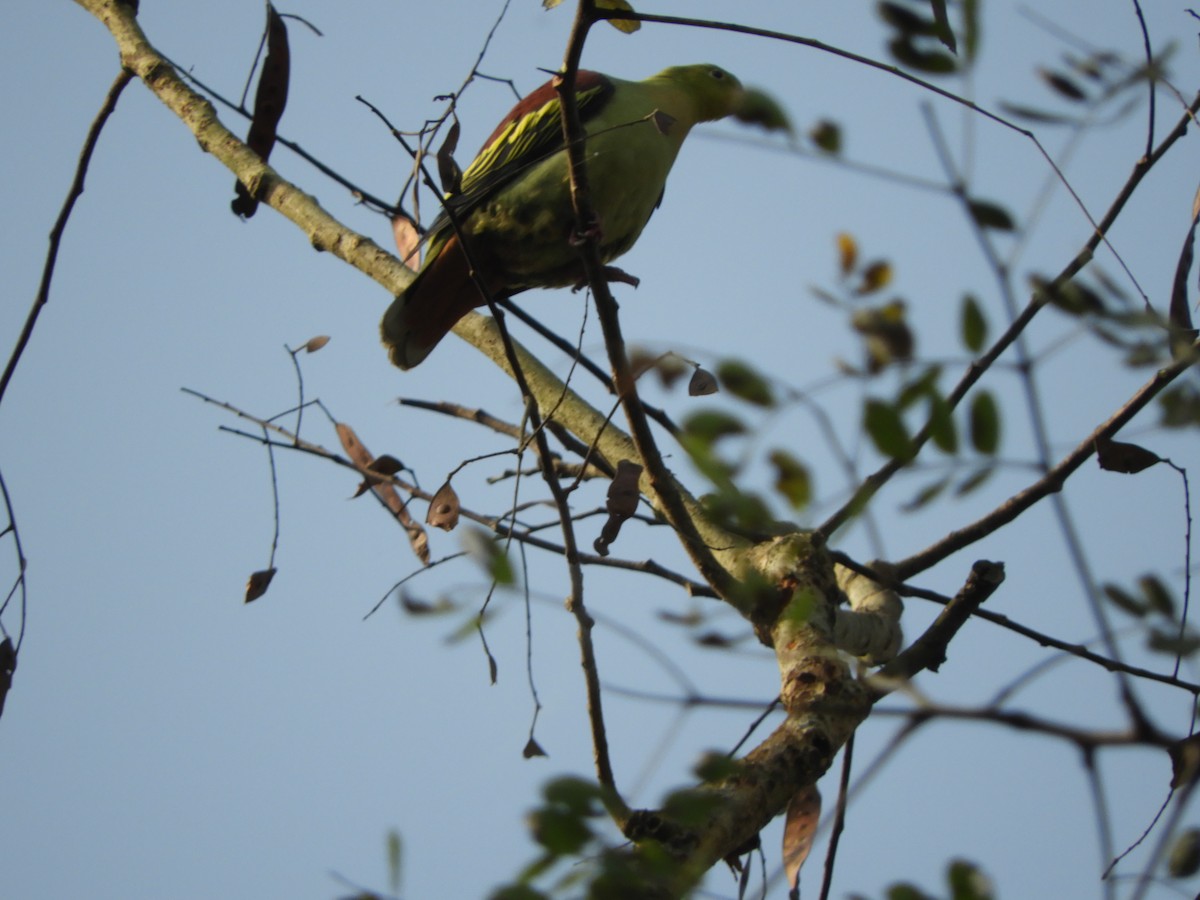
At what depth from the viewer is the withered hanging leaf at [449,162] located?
99.3 inches

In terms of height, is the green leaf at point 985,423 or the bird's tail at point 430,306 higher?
the bird's tail at point 430,306

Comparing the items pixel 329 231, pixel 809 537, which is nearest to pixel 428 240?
pixel 329 231

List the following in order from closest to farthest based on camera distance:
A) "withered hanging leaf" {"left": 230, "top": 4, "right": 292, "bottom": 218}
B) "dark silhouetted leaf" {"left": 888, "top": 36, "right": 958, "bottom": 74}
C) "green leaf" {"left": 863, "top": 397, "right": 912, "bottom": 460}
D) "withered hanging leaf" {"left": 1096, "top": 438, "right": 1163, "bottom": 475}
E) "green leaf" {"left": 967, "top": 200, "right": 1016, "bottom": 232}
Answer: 1. "green leaf" {"left": 863, "top": 397, "right": 912, "bottom": 460}
2. "green leaf" {"left": 967, "top": 200, "right": 1016, "bottom": 232}
3. "dark silhouetted leaf" {"left": 888, "top": 36, "right": 958, "bottom": 74}
4. "withered hanging leaf" {"left": 1096, "top": 438, "right": 1163, "bottom": 475}
5. "withered hanging leaf" {"left": 230, "top": 4, "right": 292, "bottom": 218}

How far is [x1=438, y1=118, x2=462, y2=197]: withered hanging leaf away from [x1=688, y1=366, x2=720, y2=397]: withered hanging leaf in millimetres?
743

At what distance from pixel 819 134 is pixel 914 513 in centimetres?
58

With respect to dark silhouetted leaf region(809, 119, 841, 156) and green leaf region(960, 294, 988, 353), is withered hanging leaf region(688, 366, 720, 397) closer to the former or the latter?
dark silhouetted leaf region(809, 119, 841, 156)

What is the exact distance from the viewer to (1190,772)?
0.97 metres

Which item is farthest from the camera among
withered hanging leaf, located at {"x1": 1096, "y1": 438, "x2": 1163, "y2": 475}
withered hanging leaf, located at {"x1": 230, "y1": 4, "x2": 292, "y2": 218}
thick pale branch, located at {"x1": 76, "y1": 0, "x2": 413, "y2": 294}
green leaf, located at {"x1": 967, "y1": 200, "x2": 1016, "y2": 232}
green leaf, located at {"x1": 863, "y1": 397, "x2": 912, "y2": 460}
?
thick pale branch, located at {"x1": 76, "y1": 0, "x2": 413, "y2": 294}

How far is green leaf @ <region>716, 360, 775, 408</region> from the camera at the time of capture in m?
1.25

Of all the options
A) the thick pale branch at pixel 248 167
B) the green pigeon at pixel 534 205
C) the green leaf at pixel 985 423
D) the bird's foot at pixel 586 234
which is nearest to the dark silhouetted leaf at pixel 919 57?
the green leaf at pixel 985 423

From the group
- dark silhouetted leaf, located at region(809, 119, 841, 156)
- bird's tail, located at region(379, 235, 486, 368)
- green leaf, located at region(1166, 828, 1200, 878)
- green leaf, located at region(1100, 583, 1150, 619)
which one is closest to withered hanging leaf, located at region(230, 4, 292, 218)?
bird's tail, located at region(379, 235, 486, 368)

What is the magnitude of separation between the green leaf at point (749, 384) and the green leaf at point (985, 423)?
0.26 m

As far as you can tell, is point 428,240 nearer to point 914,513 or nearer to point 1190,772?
point 914,513

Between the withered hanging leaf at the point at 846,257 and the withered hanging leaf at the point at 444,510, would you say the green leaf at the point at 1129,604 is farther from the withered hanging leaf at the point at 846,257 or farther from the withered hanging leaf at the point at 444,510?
the withered hanging leaf at the point at 444,510
